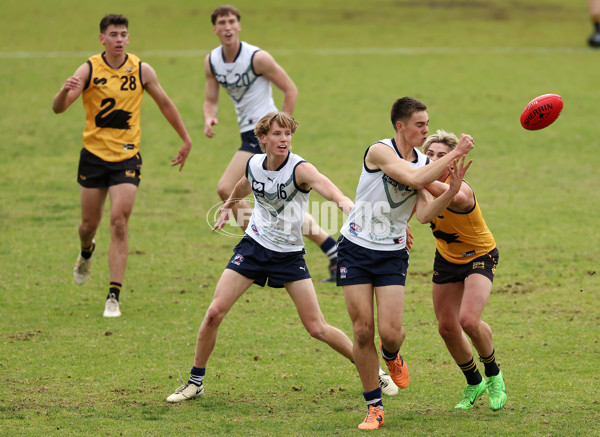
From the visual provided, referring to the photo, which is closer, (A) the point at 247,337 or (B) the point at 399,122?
(B) the point at 399,122

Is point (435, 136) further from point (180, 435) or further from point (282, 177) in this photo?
point (180, 435)

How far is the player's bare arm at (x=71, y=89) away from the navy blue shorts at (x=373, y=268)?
4.31 metres

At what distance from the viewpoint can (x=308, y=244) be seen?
506 inches

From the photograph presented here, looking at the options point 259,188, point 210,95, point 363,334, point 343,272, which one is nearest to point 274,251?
point 259,188

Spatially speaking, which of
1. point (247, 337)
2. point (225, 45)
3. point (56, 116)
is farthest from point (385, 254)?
point (56, 116)

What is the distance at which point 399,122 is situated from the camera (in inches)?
258

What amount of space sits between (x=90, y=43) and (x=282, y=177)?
21.1 meters

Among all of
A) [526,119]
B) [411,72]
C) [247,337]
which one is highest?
[411,72]

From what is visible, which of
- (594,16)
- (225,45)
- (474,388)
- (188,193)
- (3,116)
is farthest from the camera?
(594,16)

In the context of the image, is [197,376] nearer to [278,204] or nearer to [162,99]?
[278,204]

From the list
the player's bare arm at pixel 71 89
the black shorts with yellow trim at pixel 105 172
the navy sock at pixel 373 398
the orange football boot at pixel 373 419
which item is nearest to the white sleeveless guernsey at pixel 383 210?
the navy sock at pixel 373 398

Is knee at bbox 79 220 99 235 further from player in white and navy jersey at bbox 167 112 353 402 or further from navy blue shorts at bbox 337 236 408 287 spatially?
navy blue shorts at bbox 337 236 408 287

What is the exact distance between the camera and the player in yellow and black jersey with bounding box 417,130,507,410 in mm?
6719

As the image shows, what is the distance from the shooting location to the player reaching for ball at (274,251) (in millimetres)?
6906
